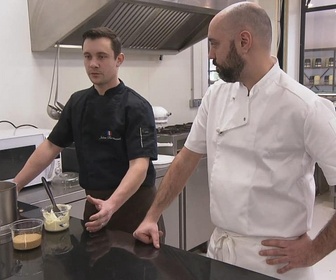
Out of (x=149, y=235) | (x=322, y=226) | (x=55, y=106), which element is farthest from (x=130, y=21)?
(x=322, y=226)

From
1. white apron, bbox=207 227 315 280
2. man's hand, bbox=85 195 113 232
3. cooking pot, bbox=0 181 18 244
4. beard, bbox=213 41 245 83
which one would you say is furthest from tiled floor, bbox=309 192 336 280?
cooking pot, bbox=0 181 18 244

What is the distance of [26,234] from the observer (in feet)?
3.40

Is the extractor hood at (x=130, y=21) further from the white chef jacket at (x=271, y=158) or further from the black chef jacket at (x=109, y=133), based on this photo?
the white chef jacket at (x=271, y=158)

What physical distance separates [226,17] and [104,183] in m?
0.77

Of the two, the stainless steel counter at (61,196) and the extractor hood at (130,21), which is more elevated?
the extractor hood at (130,21)

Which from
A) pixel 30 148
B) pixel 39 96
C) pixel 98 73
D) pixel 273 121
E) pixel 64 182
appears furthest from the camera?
pixel 39 96

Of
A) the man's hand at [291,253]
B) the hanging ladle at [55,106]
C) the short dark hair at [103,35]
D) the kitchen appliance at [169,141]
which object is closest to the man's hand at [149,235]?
the man's hand at [291,253]

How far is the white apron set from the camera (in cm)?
116

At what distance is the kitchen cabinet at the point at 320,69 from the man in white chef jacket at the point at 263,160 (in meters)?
4.03

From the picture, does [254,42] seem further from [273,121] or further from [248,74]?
[273,121]

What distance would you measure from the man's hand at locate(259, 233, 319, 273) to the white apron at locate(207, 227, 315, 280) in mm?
23

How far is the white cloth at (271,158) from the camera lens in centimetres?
111

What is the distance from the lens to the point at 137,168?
4.56 ft

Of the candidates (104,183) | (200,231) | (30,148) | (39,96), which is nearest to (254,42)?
(104,183)
